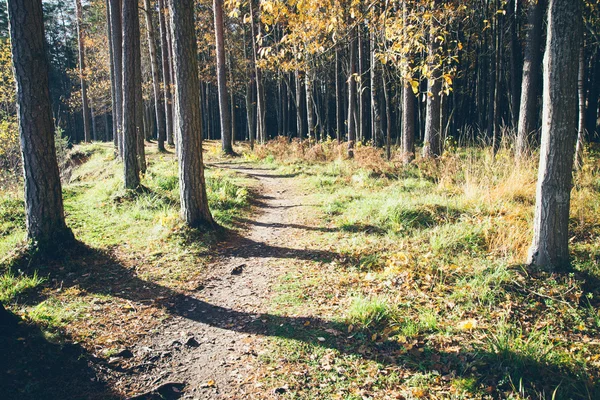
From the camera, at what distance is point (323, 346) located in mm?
3762

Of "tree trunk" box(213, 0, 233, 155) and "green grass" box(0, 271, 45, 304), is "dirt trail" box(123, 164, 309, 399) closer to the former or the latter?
"green grass" box(0, 271, 45, 304)

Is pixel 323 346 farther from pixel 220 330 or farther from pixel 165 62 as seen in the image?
pixel 165 62

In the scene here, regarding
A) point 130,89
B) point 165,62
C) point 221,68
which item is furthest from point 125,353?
point 165,62

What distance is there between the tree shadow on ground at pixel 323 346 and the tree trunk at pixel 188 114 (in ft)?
6.60

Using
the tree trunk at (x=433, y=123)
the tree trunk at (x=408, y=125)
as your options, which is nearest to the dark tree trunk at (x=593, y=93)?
the tree trunk at (x=433, y=123)

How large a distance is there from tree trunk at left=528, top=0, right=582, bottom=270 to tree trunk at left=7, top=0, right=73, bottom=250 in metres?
7.04

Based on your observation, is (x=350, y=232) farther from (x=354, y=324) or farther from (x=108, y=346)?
(x=108, y=346)

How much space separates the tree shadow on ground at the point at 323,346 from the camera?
3096 mm

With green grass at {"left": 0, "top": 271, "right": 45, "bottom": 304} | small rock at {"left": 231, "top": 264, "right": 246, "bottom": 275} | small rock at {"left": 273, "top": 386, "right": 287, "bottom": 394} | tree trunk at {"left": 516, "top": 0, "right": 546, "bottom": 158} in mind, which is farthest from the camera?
tree trunk at {"left": 516, "top": 0, "right": 546, "bottom": 158}

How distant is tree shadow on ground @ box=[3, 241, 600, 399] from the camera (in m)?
3.10

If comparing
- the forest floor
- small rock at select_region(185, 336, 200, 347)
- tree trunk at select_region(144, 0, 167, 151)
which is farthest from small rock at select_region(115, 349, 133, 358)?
tree trunk at select_region(144, 0, 167, 151)

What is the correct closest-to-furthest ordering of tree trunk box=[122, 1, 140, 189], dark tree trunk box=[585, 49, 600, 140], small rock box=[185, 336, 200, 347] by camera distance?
small rock box=[185, 336, 200, 347] < tree trunk box=[122, 1, 140, 189] < dark tree trunk box=[585, 49, 600, 140]

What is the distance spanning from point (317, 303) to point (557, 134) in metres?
3.63

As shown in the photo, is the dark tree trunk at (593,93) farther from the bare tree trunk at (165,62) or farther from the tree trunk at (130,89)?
the bare tree trunk at (165,62)
